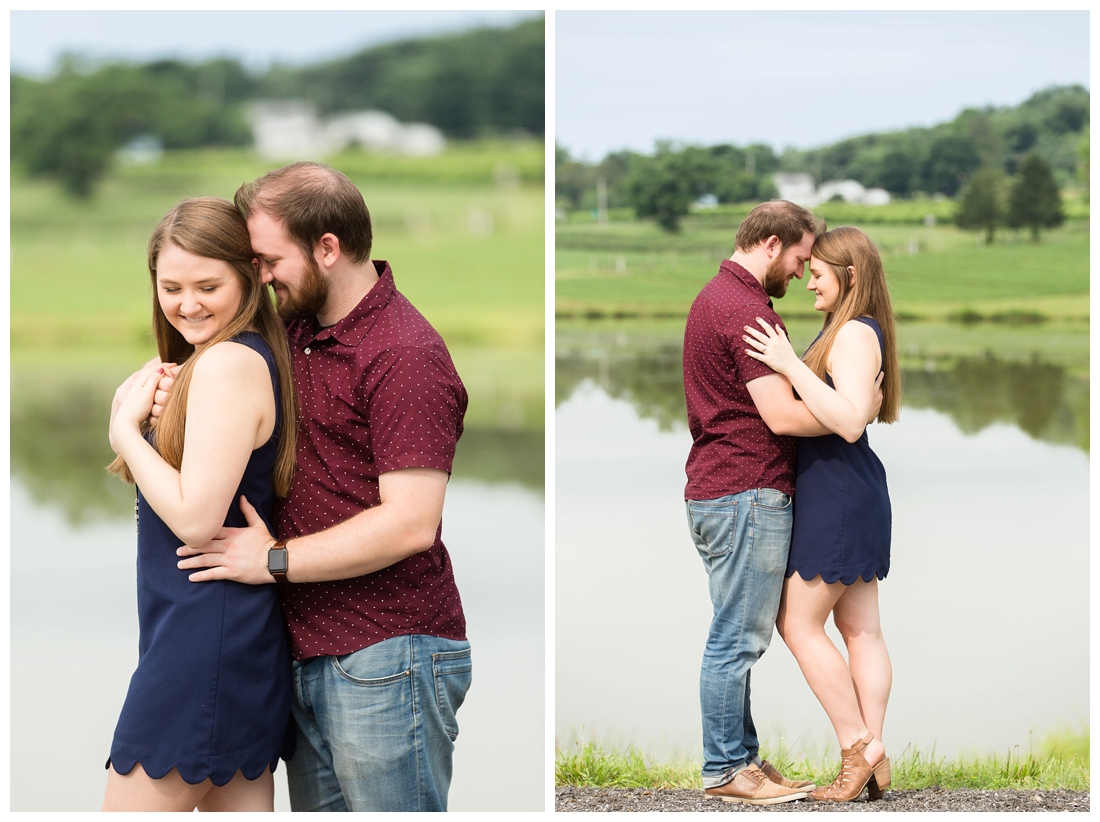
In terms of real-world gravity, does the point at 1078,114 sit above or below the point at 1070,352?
above

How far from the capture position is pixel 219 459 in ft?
5.65

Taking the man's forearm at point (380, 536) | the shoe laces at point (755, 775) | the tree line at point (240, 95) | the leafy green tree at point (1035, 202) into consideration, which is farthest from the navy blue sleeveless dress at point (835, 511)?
the tree line at point (240, 95)

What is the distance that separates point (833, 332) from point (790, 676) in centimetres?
162

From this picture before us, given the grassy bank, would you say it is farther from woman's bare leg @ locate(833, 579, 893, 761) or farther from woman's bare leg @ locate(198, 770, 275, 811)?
woman's bare leg @ locate(198, 770, 275, 811)

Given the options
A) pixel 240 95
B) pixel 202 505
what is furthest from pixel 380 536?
pixel 240 95

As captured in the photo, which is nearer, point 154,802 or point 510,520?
point 154,802

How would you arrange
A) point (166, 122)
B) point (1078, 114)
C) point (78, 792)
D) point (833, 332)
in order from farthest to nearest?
point (166, 122) → point (1078, 114) → point (78, 792) → point (833, 332)

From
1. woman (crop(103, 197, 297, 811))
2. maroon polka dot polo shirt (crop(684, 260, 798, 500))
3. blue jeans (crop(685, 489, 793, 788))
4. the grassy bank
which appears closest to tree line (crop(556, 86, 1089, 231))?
maroon polka dot polo shirt (crop(684, 260, 798, 500))

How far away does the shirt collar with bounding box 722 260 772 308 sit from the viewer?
259 cm

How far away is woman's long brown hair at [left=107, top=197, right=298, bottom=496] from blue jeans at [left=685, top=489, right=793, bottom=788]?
3.86 ft

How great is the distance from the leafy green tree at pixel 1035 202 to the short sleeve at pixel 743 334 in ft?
8.76

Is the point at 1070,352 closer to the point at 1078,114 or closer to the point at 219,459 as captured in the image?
the point at 1078,114

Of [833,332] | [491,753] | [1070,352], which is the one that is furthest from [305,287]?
[1070,352]

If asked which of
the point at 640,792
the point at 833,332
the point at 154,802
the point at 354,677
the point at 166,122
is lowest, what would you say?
the point at 640,792
